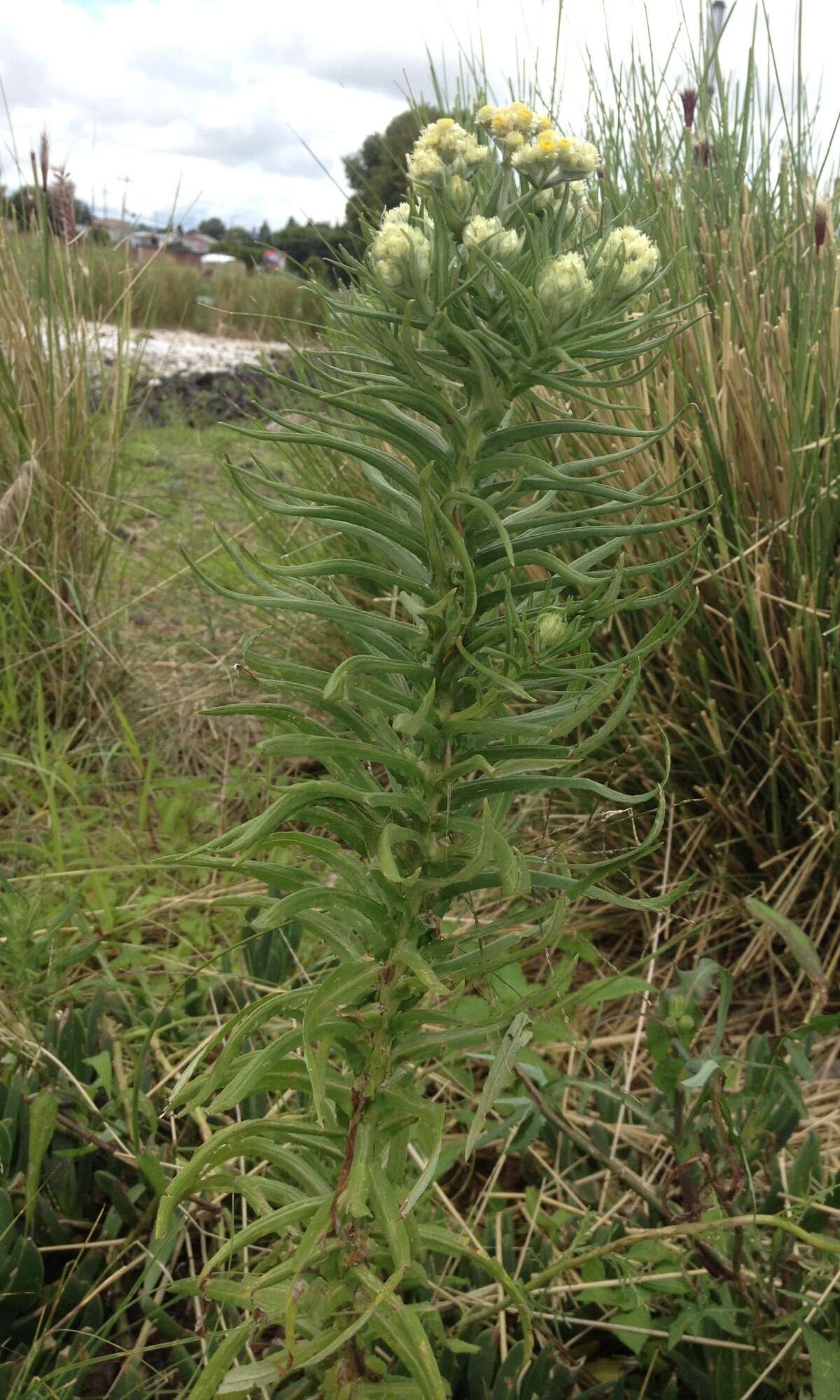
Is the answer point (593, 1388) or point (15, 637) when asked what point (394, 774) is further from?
point (15, 637)

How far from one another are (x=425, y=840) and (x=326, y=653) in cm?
175

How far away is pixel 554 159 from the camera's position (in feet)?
2.70

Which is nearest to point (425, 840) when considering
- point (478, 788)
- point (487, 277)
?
point (478, 788)

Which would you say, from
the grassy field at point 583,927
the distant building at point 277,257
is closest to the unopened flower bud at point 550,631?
the grassy field at point 583,927

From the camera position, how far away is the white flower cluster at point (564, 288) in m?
0.80

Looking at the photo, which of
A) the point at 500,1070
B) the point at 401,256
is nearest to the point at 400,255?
the point at 401,256

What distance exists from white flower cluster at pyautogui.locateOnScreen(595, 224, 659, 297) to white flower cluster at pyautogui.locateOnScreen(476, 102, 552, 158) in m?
0.10

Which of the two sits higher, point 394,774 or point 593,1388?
point 394,774

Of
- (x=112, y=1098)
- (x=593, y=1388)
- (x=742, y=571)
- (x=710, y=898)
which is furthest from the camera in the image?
(x=710, y=898)

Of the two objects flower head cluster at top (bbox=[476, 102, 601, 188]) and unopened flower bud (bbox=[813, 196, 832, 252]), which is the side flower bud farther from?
unopened flower bud (bbox=[813, 196, 832, 252])

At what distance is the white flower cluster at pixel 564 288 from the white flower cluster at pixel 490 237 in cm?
4

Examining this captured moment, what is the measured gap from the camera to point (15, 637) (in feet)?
8.59

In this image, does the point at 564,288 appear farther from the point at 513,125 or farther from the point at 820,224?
the point at 820,224

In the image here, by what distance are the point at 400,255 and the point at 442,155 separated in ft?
0.32
